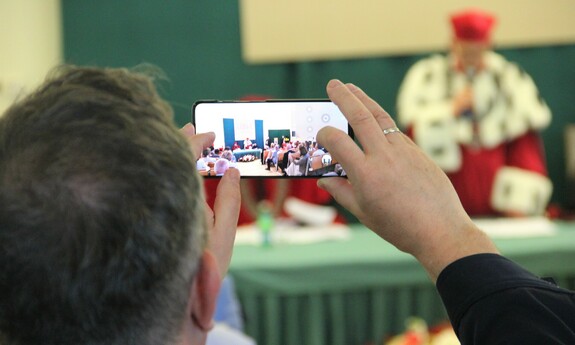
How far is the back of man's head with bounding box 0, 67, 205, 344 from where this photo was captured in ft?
1.55

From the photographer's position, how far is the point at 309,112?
29.7 inches

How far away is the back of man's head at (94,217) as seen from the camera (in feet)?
1.55

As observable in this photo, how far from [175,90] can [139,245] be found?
4459mm

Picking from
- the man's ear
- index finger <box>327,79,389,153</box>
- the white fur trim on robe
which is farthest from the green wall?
the man's ear

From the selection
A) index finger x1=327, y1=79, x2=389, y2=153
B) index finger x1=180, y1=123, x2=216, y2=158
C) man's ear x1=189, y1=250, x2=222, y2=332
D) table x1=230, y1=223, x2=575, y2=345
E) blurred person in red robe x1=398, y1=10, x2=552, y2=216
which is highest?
index finger x1=327, y1=79, x2=389, y2=153

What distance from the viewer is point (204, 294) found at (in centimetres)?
53

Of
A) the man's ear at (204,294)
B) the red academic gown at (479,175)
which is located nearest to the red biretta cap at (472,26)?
the red academic gown at (479,175)

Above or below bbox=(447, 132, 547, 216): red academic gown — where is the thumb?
above

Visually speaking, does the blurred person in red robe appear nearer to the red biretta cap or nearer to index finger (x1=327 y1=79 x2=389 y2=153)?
the red biretta cap

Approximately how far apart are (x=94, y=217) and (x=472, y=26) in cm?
350

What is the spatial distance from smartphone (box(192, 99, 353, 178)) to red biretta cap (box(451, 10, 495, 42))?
10.4ft

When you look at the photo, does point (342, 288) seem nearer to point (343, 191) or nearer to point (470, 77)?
point (470, 77)

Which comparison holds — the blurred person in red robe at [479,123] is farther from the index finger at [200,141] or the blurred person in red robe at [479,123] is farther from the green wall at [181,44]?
the index finger at [200,141]

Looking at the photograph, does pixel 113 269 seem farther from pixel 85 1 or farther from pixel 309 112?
pixel 85 1
